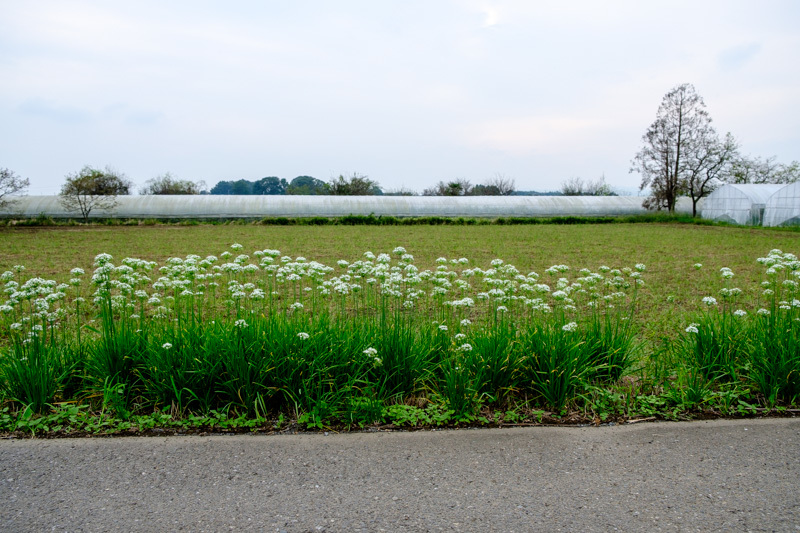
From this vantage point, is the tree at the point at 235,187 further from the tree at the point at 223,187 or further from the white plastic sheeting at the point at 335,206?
the white plastic sheeting at the point at 335,206

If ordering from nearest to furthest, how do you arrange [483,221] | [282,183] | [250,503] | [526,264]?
1. [250,503]
2. [526,264]
3. [483,221]
4. [282,183]

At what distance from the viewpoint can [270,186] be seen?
6938 cm

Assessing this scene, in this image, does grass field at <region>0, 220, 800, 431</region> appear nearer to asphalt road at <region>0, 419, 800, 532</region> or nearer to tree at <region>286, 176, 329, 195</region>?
asphalt road at <region>0, 419, 800, 532</region>

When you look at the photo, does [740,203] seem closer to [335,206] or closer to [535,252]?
[535,252]

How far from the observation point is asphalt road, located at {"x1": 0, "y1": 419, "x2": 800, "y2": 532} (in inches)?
106

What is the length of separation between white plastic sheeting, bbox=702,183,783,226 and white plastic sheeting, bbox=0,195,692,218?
4609 mm

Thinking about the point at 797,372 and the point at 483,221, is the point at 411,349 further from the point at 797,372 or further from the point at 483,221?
the point at 483,221

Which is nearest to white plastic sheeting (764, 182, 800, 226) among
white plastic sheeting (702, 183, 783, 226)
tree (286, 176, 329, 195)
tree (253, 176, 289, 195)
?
white plastic sheeting (702, 183, 783, 226)

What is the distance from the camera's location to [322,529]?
2635mm

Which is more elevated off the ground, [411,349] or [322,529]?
[411,349]

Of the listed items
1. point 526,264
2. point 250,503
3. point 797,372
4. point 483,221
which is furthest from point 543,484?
point 483,221

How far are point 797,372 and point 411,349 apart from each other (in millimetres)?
2909

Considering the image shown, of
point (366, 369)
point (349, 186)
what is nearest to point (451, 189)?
point (349, 186)

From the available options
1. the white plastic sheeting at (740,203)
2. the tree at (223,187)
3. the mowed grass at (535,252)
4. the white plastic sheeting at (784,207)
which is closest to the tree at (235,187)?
the tree at (223,187)
